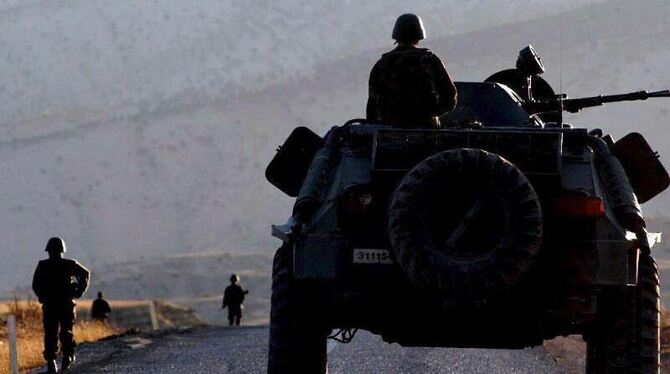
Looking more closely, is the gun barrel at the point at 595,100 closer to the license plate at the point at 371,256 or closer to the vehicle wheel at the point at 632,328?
the vehicle wheel at the point at 632,328

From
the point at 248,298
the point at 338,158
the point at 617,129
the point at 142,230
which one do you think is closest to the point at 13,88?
the point at 142,230

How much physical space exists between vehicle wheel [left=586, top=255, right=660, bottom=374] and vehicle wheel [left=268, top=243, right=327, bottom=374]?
1724mm

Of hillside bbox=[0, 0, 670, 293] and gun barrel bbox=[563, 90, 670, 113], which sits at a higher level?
hillside bbox=[0, 0, 670, 293]

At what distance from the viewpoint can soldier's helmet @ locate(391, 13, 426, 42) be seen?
10898 mm

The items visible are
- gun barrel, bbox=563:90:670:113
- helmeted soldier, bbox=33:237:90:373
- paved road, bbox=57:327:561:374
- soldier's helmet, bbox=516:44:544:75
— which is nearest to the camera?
soldier's helmet, bbox=516:44:544:75

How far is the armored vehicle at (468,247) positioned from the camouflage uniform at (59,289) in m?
7.70

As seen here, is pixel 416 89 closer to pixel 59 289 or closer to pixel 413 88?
pixel 413 88

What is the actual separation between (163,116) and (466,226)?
184272mm

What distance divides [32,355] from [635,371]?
12.0 m

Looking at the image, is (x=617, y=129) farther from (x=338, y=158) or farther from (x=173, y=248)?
(x=338, y=158)

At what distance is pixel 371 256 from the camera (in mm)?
9617

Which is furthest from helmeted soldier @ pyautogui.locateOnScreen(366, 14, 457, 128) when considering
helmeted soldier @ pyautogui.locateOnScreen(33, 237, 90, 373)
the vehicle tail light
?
helmeted soldier @ pyautogui.locateOnScreen(33, 237, 90, 373)

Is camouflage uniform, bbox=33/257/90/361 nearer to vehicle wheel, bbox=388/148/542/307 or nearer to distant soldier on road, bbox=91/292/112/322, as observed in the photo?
vehicle wheel, bbox=388/148/542/307

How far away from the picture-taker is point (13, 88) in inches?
7313
